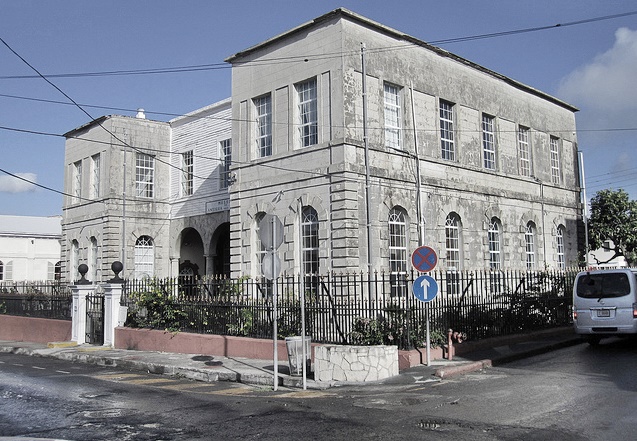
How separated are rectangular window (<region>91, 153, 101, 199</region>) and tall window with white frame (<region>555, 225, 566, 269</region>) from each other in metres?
24.1

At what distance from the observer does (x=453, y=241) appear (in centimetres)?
2414

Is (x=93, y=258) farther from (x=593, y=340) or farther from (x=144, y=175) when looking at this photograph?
(x=593, y=340)

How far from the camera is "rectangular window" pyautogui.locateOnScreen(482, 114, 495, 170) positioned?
86.9ft

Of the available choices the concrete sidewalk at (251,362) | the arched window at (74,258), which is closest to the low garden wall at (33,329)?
the concrete sidewalk at (251,362)

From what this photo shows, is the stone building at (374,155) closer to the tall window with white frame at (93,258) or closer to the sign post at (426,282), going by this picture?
the sign post at (426,282)

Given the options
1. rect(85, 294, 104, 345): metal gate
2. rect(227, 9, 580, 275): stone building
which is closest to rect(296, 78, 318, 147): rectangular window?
rect(227, 9, 580, 275): stone building

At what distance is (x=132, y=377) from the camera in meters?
13.0

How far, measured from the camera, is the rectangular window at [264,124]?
76.1 ft

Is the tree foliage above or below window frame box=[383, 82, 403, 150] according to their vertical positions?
below

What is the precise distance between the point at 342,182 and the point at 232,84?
301 inches

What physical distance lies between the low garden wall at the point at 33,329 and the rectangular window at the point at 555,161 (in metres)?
23.1

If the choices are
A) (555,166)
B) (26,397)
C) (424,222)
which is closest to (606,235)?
(555,166)

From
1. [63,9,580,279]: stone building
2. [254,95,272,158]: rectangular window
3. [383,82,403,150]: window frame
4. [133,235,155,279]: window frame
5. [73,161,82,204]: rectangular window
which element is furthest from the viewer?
[73,161,82,204]: rectangular window

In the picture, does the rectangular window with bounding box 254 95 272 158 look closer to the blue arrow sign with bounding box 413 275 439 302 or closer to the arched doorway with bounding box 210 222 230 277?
the arched doorway with bounding box 210 222 230 277
